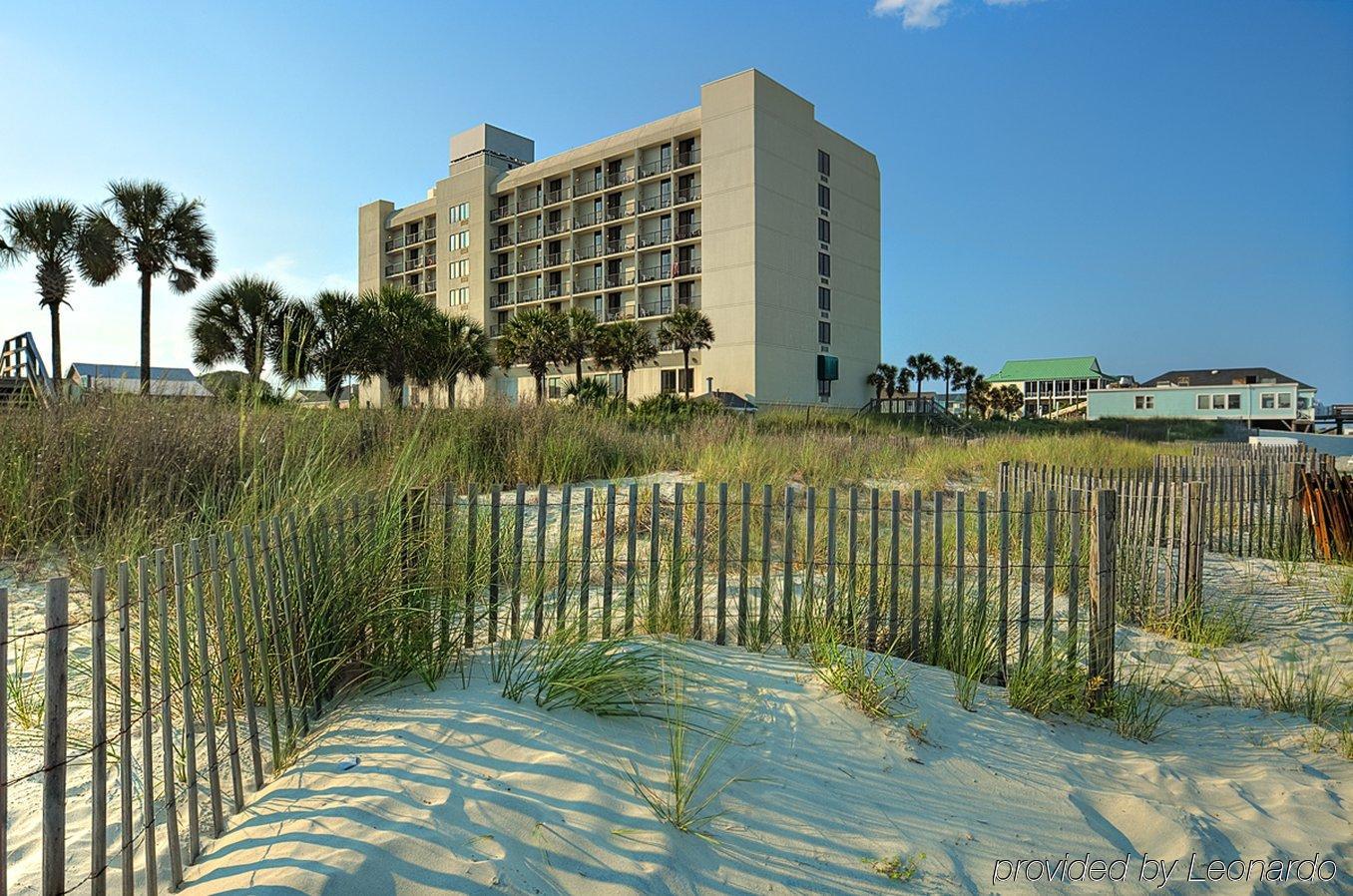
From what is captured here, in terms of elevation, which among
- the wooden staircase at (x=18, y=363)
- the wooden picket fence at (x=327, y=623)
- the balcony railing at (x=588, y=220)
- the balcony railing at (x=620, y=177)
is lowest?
the wooden picket fence at (x=327, y=623)

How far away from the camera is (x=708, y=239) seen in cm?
5250

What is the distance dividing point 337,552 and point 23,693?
1678 mm

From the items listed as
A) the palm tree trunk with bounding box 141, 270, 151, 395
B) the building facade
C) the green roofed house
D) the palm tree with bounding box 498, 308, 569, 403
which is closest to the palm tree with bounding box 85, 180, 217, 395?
the palm tree trunk with bounding box 141, 270, 151, 395

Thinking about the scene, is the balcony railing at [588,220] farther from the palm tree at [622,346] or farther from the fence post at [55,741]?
the fence post at [55,741]

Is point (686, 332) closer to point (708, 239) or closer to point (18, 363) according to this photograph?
point (708, 239)

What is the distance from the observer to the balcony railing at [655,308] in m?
55.5

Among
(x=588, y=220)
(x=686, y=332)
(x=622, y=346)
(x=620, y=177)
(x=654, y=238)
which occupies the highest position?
(x=620, y=177)

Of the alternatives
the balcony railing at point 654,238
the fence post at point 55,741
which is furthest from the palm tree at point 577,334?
the fence post at point 55,741

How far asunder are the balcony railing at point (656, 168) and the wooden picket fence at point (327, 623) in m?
53.3

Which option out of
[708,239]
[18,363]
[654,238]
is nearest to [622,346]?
[708,239]

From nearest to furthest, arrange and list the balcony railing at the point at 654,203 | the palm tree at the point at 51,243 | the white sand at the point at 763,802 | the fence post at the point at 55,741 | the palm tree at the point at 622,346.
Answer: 1. the fence post at the point at 55,741
2. the white sand at the point at 763,802
3. the palm tree at the point at 51,243
4. the palm tree at the point at 622,346
5. the balcony railing at the point at 654,203

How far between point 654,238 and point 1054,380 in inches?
3275

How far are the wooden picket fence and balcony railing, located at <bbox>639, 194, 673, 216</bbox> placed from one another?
52154 millimetres

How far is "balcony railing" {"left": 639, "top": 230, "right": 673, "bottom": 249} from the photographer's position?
55.8m
